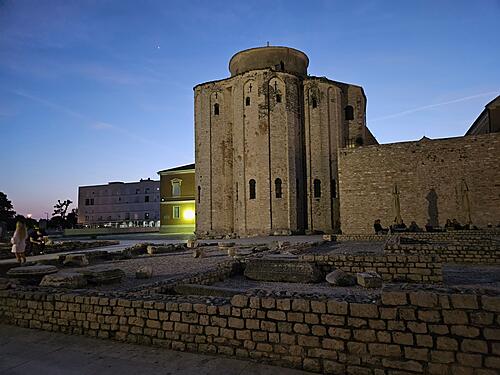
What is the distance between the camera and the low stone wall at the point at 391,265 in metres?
7.84

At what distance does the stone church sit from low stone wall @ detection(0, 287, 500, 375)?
2206 centimetres

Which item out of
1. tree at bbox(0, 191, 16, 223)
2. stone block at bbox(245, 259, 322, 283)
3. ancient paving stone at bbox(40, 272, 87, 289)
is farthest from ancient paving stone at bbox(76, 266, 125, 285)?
tree at bbox(0, 191, 16, 223)

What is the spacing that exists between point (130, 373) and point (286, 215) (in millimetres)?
23560

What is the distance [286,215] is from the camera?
2675cm

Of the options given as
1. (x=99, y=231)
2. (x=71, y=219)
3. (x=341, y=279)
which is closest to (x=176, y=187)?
(x=99, y=231)

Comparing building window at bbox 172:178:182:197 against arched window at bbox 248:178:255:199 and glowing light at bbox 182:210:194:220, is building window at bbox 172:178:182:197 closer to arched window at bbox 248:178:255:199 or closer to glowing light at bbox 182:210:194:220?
glowing light at bbox 182:210:194:220

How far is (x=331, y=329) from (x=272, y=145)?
2432cm

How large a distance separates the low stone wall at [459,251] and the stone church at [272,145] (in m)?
15.8

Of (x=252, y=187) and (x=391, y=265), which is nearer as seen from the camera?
(x=391, y=265)

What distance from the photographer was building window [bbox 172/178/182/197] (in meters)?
40.5

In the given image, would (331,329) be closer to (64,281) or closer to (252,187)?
(64,281)

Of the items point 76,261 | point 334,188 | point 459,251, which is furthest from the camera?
point 334,188

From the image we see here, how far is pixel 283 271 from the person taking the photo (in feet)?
28.3

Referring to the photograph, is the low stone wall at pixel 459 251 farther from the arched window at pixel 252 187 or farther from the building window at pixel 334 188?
the arched window at pixel 252 187
